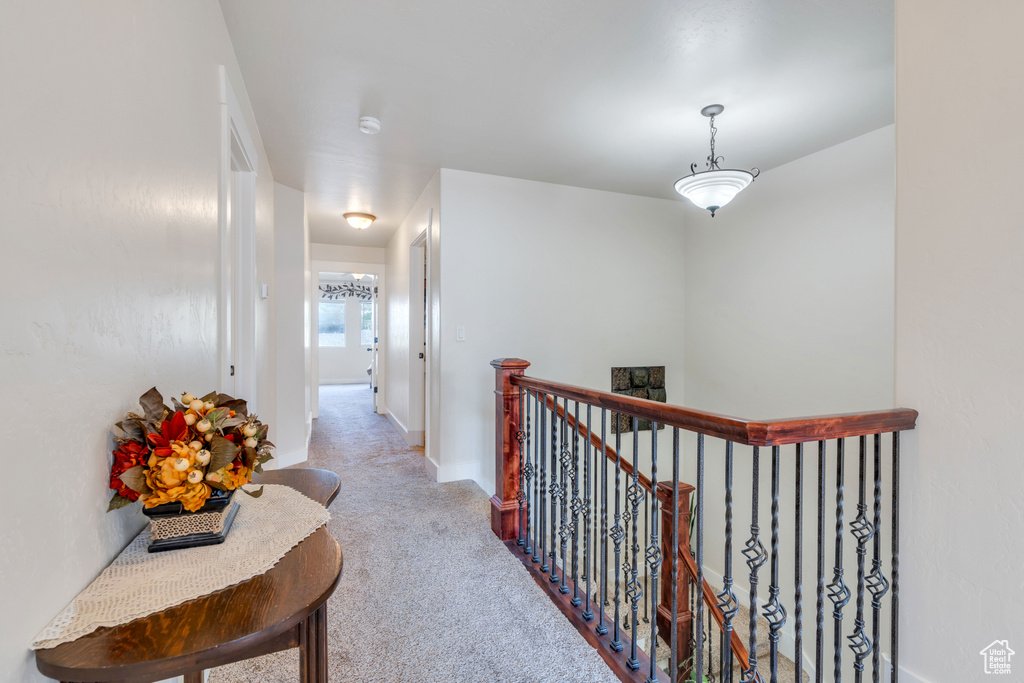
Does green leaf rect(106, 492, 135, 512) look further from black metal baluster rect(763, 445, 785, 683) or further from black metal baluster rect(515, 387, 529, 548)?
→ black metal baluster rect(515, 387, 529, 548)

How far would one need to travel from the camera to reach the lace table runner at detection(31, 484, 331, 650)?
69cm

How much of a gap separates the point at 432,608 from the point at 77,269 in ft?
5.41

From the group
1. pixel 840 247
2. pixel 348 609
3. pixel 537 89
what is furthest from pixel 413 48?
pixel 840 247

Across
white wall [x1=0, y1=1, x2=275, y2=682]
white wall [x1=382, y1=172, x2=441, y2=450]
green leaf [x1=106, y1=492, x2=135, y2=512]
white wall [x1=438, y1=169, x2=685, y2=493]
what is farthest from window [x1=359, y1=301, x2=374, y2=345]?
green leaf [x1=106, y1=492, x2=135, y2=512]

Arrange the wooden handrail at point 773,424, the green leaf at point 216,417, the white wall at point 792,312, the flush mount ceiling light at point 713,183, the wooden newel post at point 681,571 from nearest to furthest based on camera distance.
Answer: the green leaf at point 216,417 → the wooden handrail at point 773,424 → the wooden newel post at point 681,571 → the flush mount ceiling light at point 713,183 → the white wall at point 792,312

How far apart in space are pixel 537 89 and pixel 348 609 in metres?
2.51

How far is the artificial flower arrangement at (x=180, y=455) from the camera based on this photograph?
32.7 inches

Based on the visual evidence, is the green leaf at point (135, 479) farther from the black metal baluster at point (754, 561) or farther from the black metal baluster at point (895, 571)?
the black metal baluster at point (895, 571)

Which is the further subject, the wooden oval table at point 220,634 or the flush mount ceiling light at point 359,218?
the flush mount ceiling light at point 359,218

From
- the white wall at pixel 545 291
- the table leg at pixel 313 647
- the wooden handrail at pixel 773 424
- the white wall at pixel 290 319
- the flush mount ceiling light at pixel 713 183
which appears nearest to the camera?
the table leg at pixel 313 647

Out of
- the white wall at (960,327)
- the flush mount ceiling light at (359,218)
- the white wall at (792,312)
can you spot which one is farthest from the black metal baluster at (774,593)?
the flush mount ceiling light at (359,218)

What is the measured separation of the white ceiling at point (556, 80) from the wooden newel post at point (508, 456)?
1.41 metres

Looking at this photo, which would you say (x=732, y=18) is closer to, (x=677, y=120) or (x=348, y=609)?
(x=677, y=120)

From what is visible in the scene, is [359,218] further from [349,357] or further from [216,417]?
[349,357]
